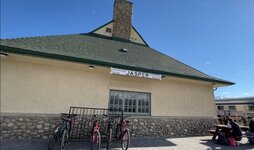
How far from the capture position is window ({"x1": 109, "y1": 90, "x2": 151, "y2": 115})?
27.0 feet

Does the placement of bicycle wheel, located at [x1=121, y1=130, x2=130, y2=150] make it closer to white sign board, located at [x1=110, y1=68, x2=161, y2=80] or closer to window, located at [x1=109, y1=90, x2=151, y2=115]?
window, located at [x1=109, y1=90, x2=151, y2=115]

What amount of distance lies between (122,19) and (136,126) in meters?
8.64

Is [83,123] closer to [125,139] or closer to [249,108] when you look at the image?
[125,139]

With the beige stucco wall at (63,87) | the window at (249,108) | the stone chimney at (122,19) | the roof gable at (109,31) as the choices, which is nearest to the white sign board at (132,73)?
the beige stucco wall at (63,87)

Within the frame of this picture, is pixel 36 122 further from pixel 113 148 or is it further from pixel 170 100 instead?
pixel 170 100

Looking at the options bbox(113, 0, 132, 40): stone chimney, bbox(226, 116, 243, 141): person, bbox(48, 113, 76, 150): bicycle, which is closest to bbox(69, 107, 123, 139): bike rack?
bbox(48, 113, 76, 150): bicycle

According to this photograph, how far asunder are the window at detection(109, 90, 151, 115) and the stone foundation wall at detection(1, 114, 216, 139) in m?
0.44

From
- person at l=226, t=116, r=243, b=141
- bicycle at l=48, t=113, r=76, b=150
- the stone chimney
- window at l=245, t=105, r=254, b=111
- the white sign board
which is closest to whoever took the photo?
bicycle at l=48, t=113, r=76, b=150

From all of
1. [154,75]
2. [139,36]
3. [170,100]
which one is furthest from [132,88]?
[139,36]

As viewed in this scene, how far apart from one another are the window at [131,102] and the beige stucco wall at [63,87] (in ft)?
0.78

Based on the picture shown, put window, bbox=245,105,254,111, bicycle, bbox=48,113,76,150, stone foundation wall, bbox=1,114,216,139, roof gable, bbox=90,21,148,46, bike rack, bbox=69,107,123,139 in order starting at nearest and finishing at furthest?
bicycle, bbox=48,113,76,150 < stone foundation wall, bbox=1,114,216,139 < bike rack, bbox=69,107,123,139 < roof gable, bbox=90,21,148,46 < window, bbox=245,105,254,111

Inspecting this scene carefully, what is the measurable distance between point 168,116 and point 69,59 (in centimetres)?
614

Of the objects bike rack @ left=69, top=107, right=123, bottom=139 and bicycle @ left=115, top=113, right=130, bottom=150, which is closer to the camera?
bicycle @ left=115, top=113, right=130, bottom=150

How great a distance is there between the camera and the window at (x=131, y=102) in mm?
8219
